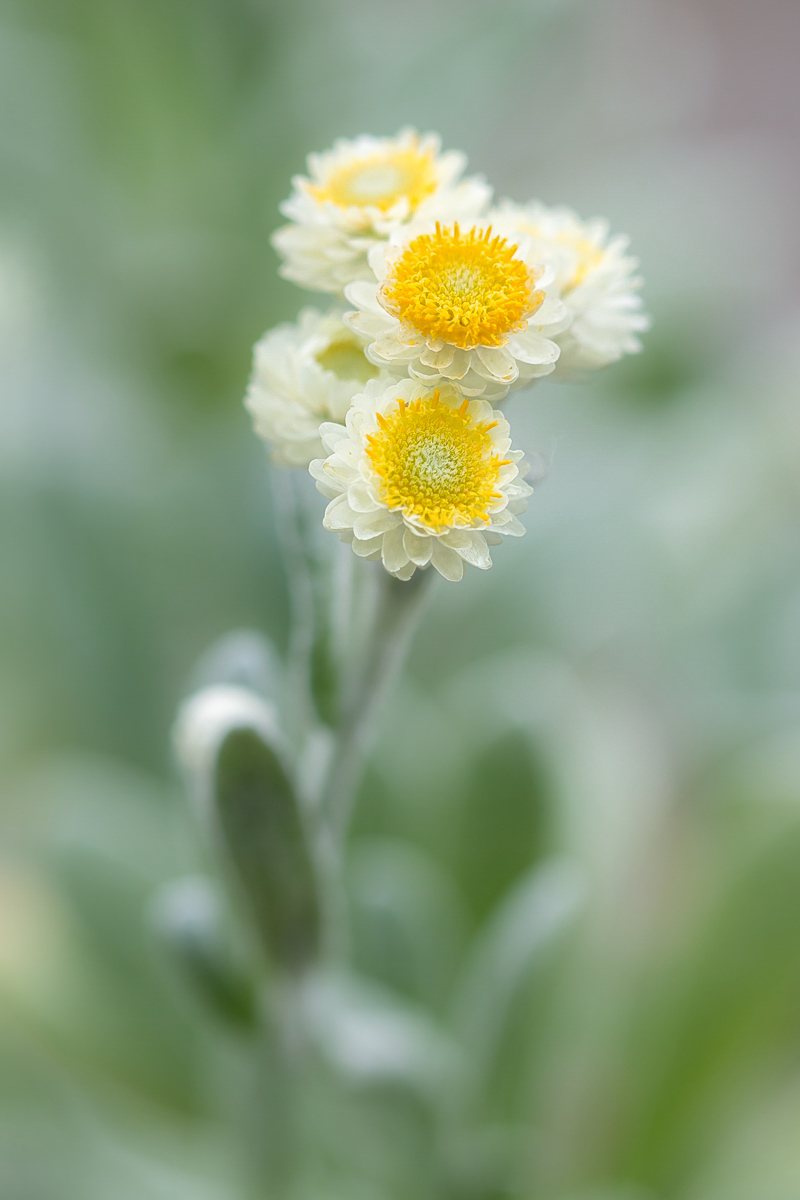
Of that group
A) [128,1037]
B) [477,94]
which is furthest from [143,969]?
[477,94]

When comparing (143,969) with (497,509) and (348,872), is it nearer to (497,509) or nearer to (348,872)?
(348,872)

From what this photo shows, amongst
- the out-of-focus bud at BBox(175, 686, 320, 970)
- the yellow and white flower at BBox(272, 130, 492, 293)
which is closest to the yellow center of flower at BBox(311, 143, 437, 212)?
the yellow and white flower at BBox(272, 130, 492, 293)

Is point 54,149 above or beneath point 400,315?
above

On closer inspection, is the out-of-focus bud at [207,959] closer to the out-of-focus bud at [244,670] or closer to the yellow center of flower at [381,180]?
the out-of-focus bud at [244,670]

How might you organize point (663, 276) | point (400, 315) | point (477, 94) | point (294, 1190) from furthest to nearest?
1. point (663, 276)
2. point (477, 94)
3. point (294, 1190)
4. point (400, 315)

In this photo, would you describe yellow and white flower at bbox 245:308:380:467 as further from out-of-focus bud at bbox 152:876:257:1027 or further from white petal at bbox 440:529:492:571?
out-of-focus bud at bbox 152:876:257:1027

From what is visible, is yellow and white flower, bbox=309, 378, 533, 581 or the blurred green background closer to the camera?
yellow and white flower, bbox=309, 378, 533, 581
